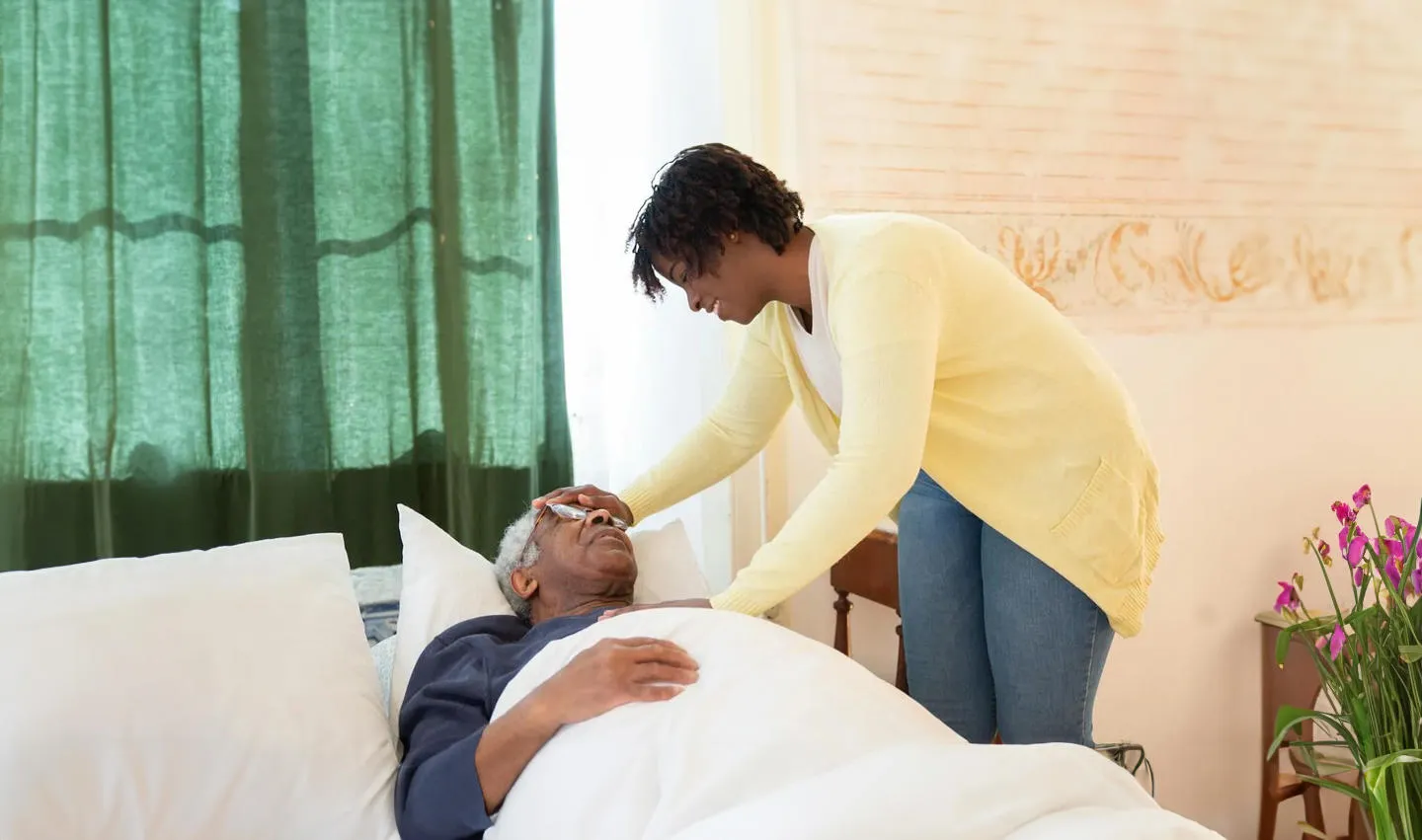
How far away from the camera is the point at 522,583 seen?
1.73 m

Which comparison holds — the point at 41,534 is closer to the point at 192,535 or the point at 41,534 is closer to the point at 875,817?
the point at 192,535

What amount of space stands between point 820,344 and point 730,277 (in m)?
0.19

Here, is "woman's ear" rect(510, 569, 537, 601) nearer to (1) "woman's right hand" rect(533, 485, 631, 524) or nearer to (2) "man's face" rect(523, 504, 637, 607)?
(2) "man's face" rect(523, 504, 637, 607)

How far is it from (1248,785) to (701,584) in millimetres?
1772

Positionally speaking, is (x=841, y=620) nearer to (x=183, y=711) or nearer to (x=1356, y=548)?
(x=1356, y=548)

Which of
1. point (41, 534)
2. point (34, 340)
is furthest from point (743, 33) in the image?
point (41, 534)

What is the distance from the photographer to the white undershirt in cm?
147

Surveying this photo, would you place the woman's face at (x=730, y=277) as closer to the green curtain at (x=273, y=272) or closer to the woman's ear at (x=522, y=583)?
the woman's ear at (x=522, y=583)

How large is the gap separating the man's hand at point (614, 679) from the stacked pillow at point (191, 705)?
0.32 m

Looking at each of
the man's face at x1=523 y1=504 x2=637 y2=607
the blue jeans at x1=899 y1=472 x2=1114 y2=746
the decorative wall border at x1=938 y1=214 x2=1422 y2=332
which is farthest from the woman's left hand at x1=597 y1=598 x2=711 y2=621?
the decorative wall border at x1=938 y1=214 x2=1422 y2=332

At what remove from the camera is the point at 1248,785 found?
280 cm

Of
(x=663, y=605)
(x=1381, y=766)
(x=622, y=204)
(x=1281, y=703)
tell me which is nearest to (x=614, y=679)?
(x=663, y=605)

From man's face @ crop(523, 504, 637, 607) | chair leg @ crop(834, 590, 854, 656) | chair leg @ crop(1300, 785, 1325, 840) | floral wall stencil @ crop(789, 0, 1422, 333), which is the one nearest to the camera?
man's face @ crop(523, 504, 637, 607)

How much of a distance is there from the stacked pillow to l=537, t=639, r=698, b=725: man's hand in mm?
318
